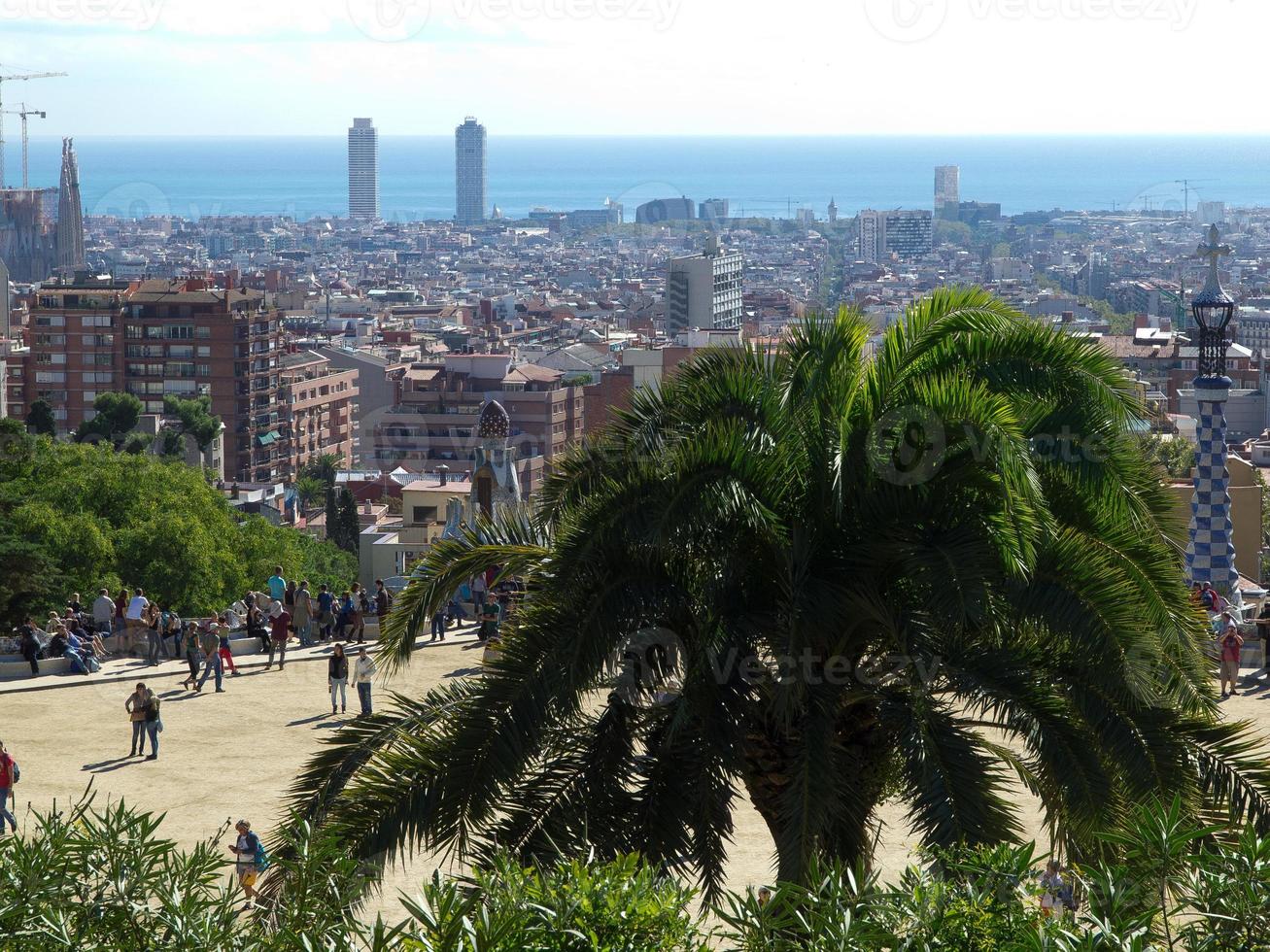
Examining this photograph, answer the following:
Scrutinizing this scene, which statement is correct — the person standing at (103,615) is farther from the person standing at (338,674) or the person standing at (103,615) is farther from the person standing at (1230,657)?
the person standing at (1230,657)

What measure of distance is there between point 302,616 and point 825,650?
32.7 feet

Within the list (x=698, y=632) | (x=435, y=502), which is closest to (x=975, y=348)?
(x=698, y=632)

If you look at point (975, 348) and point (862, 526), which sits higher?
point (975, 348)

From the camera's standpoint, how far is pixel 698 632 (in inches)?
259

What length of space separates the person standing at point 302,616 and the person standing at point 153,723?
349cm

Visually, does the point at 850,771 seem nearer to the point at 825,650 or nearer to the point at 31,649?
the point at 825,650

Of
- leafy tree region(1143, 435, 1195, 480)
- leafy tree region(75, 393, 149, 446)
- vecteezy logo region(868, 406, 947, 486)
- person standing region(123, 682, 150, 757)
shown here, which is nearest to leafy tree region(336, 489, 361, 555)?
leafy tree region(75, 393, 149, 446)

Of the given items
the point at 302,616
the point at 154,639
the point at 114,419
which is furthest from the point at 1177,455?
the point at 114,419

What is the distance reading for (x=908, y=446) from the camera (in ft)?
21.5

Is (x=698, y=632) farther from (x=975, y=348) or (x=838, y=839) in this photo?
(x=975, y=348)

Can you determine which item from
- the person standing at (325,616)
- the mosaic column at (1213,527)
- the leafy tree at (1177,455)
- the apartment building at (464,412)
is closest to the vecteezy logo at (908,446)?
the person standing at (325,616)

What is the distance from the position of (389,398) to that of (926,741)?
95.9m

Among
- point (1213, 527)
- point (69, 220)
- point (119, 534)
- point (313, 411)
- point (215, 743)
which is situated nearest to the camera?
point (215, 743)

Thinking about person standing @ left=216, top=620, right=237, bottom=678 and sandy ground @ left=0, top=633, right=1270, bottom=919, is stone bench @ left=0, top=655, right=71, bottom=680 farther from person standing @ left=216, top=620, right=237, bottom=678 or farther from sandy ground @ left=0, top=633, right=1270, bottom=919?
person standing @ left=216, top=620, right=237, bottom=678
